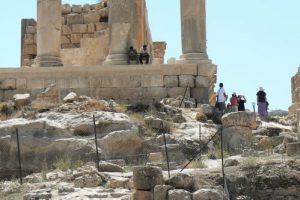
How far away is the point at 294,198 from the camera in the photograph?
581 inches

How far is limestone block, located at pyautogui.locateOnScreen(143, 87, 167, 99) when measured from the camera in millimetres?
27312

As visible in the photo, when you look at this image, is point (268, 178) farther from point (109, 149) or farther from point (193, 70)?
point (193, 70)

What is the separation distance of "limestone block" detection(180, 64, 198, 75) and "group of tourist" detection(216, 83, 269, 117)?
1529mm

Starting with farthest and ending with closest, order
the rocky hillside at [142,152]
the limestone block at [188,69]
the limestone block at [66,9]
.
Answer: the limestone block at [66,9]
the limestone block at [188,69]
the rocky hillside at [142,152]

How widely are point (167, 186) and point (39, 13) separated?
680 inches

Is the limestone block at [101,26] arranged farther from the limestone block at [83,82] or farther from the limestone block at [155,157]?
the limestone block at [155,157]

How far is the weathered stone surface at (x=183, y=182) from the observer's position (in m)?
14.0

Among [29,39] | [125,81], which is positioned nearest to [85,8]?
[29,39]

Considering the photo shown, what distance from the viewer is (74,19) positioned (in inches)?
1379

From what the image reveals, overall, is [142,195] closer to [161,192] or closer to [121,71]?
[161,192]

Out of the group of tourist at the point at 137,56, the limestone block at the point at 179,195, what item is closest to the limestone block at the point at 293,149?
the limestone block at the point at 179,195

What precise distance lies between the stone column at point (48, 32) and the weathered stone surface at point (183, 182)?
15.8m

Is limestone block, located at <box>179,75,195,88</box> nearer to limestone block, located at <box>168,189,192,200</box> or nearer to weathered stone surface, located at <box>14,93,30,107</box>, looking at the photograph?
weathered stone surface, located at <box>14,93,30,107</box>

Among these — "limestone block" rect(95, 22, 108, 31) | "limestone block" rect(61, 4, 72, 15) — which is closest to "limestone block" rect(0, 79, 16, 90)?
"limestone block" rect(95, 22, 108, 31)
